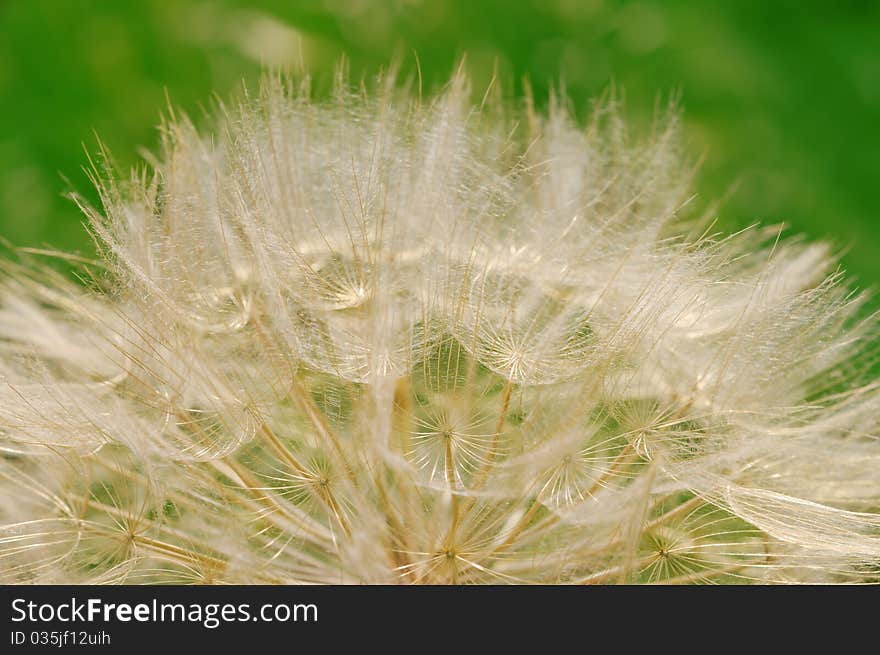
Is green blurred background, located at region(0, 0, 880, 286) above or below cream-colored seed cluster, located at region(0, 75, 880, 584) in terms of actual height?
above

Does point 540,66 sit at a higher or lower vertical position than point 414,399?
higher

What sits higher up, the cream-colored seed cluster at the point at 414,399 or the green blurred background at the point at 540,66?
the green blurred background at the point at 540,66

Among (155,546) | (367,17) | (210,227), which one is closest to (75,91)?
(367,17)

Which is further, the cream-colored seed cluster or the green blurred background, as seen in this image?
the green blurred background
